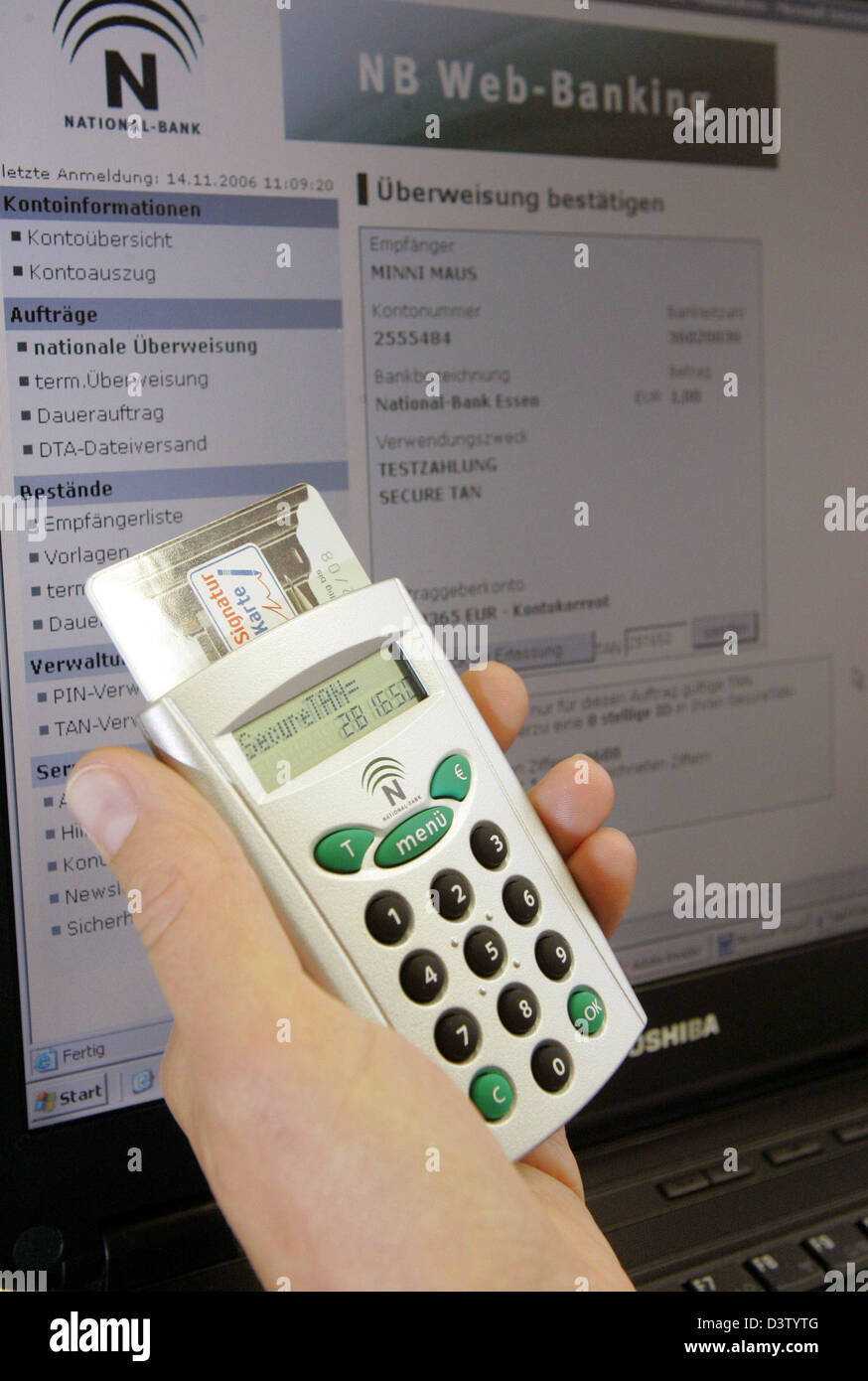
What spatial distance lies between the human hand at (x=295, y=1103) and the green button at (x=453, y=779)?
0.27ft

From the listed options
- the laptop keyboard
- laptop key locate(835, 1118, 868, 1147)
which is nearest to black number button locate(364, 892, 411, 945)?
the laptop keyboard

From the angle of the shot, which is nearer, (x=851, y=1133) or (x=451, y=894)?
(x=451, y=894)

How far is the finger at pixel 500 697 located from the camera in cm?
54

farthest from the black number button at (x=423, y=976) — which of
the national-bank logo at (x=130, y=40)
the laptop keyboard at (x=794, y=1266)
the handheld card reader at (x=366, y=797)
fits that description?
the national-bank logo at (x=130, y=40)

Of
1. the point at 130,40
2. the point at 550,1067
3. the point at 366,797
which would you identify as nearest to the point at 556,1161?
the point at 550,1067

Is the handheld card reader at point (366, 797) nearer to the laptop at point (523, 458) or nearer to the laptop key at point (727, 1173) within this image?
the laptop at point (523, 458)

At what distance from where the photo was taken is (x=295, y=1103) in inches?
15.2

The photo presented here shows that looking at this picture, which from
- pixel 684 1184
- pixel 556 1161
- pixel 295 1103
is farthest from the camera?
pixel 684 1184

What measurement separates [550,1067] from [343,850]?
117mm

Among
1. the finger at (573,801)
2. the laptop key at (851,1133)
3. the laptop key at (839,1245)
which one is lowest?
the laptop key at (839,1245)

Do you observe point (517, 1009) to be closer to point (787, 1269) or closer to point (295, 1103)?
point (295, 1103)

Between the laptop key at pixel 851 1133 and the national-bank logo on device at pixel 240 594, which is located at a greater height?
the national-bank logo on device at pixel 240 594

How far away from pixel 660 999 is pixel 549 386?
346 mm
